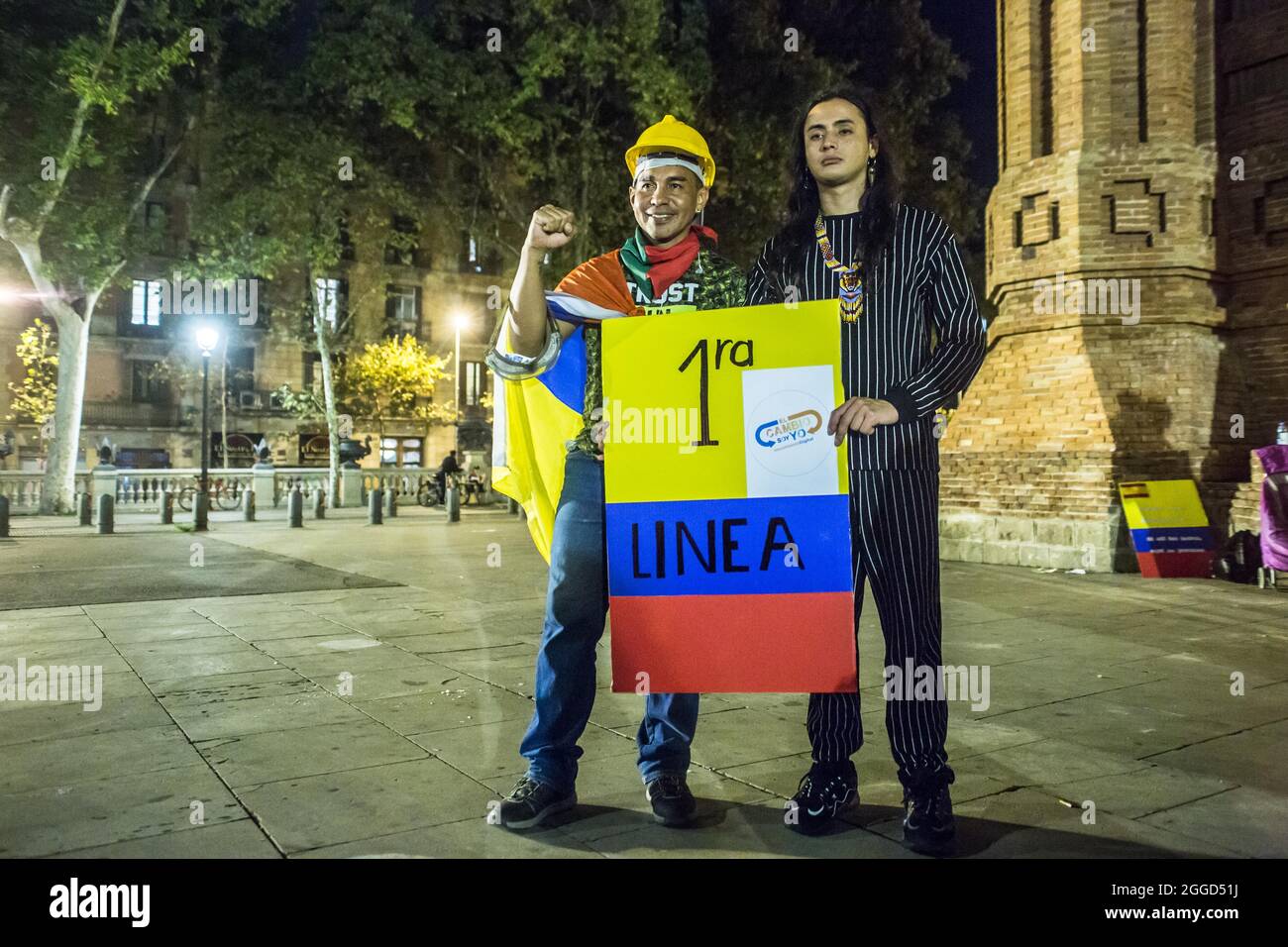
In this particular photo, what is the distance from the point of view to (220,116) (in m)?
23.6

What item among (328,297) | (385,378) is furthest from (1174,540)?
(328,297)

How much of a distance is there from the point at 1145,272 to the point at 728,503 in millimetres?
9269

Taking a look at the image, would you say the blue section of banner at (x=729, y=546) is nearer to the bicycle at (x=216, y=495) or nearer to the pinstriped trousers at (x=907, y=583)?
the pinstriped trousers at (x=907, y=583)

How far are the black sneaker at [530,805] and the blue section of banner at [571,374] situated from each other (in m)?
1.25

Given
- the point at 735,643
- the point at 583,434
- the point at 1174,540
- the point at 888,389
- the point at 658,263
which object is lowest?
the point at 1174,540

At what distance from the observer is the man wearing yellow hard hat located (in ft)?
10.6

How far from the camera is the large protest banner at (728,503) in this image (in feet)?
9.93

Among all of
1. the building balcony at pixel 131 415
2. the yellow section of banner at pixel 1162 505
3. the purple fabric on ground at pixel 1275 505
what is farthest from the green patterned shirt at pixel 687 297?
the building balcony at pixel 131 415

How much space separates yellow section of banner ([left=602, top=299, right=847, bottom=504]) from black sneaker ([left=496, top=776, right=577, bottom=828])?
3.20 ft

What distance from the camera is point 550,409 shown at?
136 inches

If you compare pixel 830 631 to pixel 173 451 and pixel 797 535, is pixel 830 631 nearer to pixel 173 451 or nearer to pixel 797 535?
pixel 797 535

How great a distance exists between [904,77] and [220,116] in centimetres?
1647

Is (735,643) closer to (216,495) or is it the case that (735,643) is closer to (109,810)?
(109,810)
